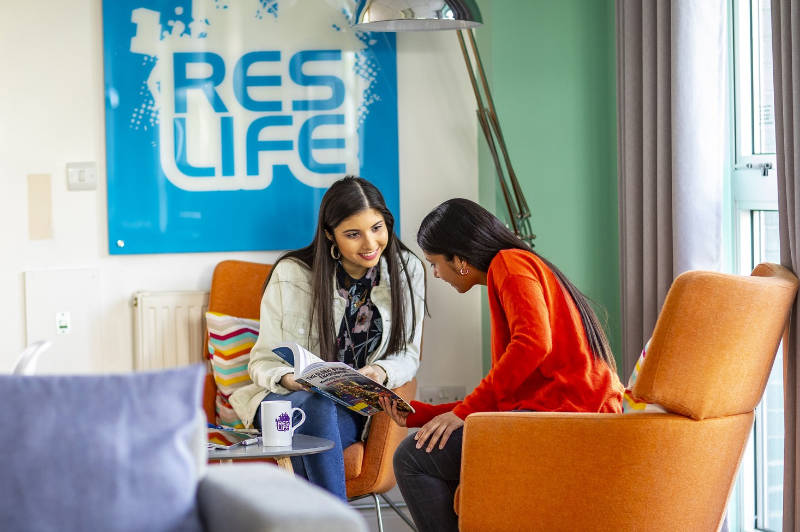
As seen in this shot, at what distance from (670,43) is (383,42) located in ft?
3.51

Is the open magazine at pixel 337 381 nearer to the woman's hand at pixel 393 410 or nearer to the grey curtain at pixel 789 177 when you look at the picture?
the woman's hand at pixel 393 410

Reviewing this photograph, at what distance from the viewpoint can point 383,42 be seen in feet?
11.8

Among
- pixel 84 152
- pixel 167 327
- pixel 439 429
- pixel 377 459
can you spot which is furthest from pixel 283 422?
pixel 84 152

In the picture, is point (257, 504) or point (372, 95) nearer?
point (257, 504)

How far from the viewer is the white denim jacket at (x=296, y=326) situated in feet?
10.1

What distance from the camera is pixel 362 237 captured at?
3.12 meters

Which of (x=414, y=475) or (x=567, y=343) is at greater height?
(x=567, y=343)

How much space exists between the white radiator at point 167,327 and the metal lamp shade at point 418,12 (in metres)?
1.16

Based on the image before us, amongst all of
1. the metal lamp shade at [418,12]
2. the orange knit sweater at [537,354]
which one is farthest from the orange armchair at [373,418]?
the metal lamp shade at [418,12]

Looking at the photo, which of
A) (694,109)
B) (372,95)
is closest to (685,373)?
(694,109)

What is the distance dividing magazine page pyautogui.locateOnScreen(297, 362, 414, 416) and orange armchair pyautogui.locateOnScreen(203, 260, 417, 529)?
0.29 metres

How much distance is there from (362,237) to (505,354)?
905 mm

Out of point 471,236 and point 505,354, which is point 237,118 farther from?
point 505,354

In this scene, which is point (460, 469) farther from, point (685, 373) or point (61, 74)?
point (61, 74)
